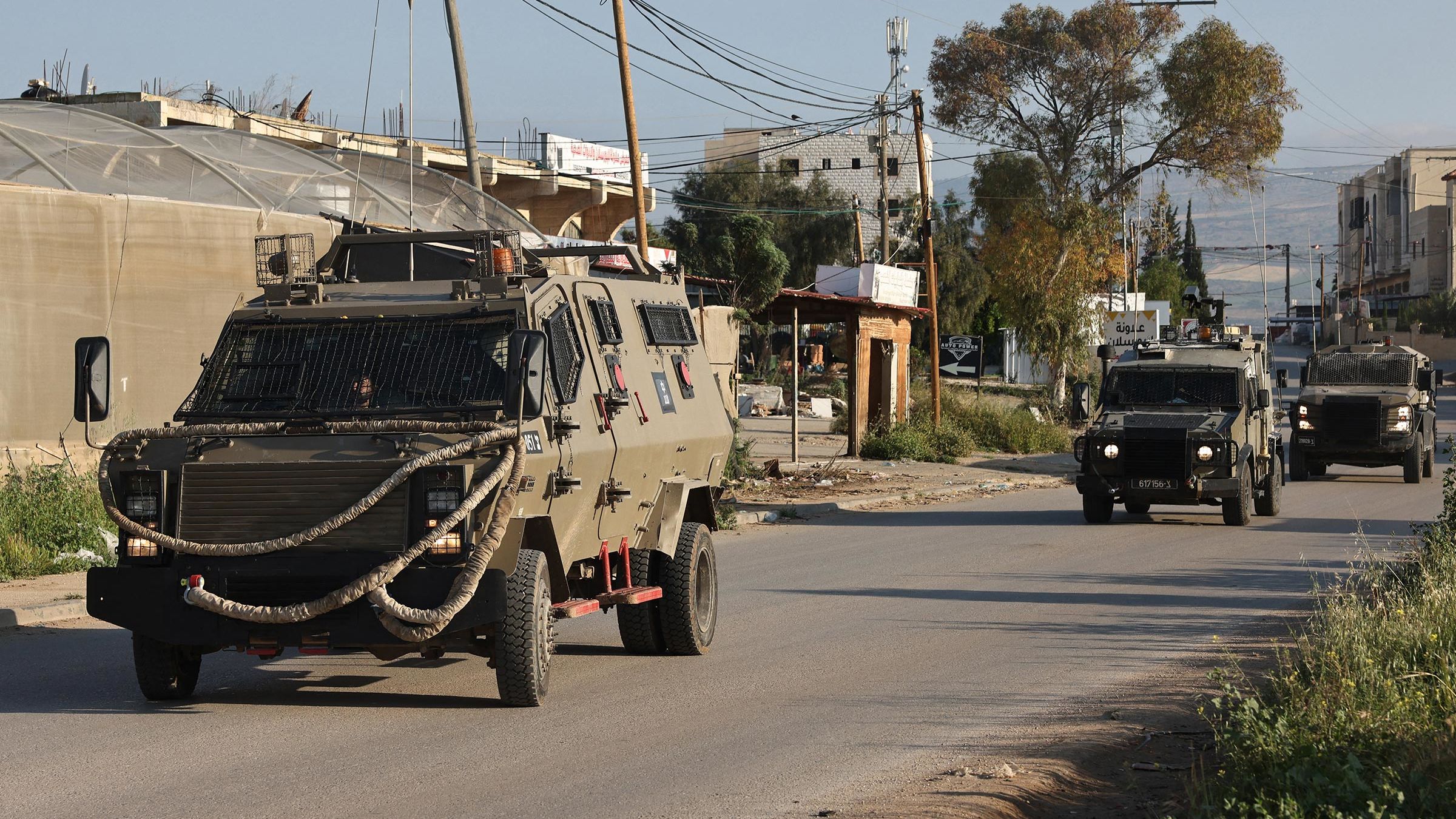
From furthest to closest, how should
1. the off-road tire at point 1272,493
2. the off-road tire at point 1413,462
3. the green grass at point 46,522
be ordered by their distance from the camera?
1. the off-road tire at point 1413,462
2. the off-road tire at point 1272,493
3. the green grass at point 46,522

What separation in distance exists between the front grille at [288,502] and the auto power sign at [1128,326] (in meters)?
32.9

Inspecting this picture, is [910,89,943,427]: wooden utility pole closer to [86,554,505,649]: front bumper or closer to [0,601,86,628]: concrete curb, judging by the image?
[0,601,86,628]: concrete curb

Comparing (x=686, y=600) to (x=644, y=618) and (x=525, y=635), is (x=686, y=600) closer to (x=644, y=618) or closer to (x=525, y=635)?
(x=644, y=618)

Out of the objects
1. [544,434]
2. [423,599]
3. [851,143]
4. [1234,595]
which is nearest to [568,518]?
[544,434]

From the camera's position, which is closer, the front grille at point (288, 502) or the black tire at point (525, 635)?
the front grille at point (288, 502)

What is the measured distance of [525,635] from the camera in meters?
8.23

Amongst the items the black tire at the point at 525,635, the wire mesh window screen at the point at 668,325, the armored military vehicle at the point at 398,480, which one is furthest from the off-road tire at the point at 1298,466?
the black tire at the point at 525,635

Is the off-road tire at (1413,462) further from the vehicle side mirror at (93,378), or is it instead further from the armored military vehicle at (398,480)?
the vehicle side mirror at (93,378)

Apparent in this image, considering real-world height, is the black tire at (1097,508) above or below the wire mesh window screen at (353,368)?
below

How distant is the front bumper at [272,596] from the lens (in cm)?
791

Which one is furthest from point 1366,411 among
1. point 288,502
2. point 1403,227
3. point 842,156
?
point 1403,227

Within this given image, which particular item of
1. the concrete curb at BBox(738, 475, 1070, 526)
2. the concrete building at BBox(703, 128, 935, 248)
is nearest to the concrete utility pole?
the concrete curb at BBox(738, 475, 1070, 526)

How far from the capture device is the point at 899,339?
33.7 meters

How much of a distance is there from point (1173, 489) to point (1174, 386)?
5.87 ft
